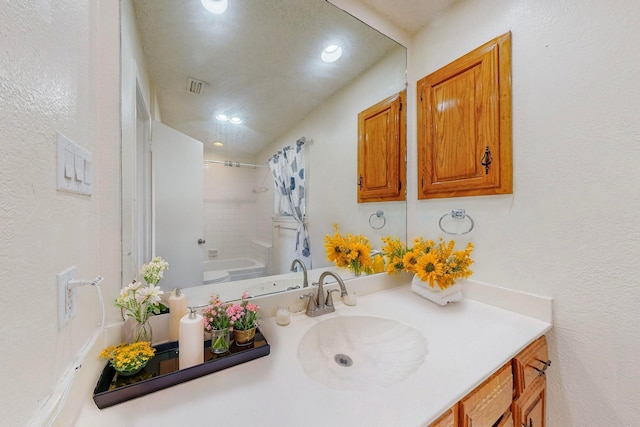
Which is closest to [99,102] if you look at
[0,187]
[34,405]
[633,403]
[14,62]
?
[14,62]

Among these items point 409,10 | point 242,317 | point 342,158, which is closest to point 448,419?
point 242,317

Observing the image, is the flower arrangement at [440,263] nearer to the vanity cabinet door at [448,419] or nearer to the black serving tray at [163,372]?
the vanity cabinet door at [448,419]

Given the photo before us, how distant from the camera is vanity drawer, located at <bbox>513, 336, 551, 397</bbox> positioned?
807mm

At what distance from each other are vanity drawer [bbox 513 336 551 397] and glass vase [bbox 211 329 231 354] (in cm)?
95

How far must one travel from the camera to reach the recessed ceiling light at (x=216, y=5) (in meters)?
0.95

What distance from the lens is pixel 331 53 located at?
4.36 feet

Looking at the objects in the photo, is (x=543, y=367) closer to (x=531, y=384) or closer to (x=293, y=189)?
(x=531, y=384)

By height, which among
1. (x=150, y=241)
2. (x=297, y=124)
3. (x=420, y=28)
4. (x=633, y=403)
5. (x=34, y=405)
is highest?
(x=420, y=28)

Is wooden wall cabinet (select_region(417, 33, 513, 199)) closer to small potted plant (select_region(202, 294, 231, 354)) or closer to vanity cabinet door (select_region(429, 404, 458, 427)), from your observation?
vanity cabinet door (select_region(429, 404, 458, 427))

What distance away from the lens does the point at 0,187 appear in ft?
1.04

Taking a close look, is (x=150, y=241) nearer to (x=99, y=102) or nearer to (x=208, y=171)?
(x=208, y=171)

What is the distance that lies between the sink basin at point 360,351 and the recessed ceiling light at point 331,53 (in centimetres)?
Answer: 134

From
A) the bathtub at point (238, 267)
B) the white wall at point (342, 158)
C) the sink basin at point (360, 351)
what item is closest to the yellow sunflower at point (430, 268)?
the sink basin at point (360, 351)

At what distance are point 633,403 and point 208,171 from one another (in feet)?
5.62
